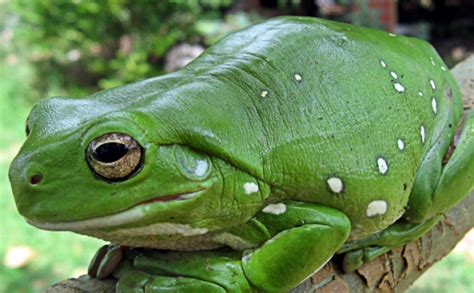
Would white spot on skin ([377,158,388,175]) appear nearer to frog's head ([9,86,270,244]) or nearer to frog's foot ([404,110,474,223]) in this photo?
frog's foot ([404,110,474,223])

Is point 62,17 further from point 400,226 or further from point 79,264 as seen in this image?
point 400,226

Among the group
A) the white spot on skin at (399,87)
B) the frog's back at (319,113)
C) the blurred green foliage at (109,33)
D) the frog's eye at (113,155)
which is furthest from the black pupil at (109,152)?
the blurred green foliage at (109,33)

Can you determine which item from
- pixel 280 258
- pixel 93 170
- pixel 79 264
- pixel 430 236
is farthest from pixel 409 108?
pixel 79 264

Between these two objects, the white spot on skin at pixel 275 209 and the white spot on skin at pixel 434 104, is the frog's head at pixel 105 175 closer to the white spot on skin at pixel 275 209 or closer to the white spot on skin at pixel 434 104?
the white spot on skin at pixel 275 209

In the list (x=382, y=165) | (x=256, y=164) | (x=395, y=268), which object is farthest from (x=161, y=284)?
(x=395, y=268)

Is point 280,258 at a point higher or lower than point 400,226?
higher

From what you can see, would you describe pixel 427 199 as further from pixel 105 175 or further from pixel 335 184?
pixel 105 175

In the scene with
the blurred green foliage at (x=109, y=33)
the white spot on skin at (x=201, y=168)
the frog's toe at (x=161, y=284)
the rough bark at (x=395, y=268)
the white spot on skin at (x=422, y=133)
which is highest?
the white spot on skin at (x=201, y=168)

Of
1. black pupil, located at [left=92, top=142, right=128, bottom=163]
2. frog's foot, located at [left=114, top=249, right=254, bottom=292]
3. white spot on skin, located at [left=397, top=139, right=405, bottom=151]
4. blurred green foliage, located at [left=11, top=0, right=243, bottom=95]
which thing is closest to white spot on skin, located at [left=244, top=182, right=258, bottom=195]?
frog's foot, located at [left=114, top=249, right=254, bottom=292]
